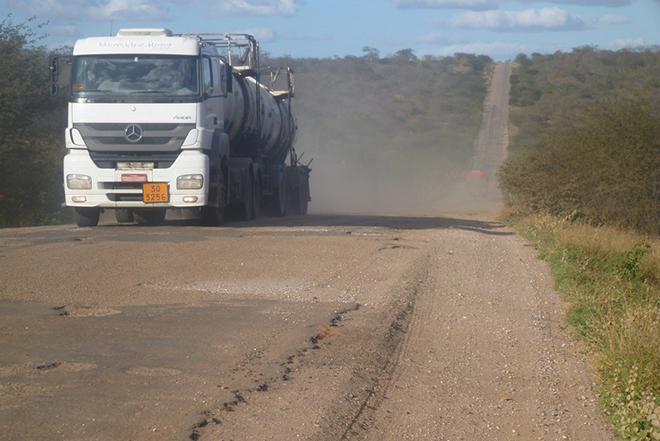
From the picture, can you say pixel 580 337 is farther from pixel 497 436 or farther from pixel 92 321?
pixel 92 321

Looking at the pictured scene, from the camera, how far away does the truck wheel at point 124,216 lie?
18.1 meters

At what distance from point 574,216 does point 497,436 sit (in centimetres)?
1559

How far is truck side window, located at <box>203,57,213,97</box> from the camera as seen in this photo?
1455 centimetres

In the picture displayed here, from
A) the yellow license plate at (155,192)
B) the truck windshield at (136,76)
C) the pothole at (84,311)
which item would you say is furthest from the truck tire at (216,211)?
the pothole at (84,311)

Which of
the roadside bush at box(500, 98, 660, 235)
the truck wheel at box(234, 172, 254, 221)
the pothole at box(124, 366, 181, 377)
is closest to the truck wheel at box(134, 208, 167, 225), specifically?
the truck wheel at box(234, 172, 254, 221)

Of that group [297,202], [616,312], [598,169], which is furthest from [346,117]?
[616,312]

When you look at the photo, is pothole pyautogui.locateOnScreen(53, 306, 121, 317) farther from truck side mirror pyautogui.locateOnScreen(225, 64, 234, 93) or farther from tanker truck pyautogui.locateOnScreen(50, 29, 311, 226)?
truck side mirror pyautogui.locateOnScreen(225, 64, 234, 93)

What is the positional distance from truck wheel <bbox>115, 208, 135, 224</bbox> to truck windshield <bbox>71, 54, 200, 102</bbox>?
4.28 meters

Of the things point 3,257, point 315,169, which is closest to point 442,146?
point 315,169

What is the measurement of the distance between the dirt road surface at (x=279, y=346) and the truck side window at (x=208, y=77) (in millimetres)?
3465

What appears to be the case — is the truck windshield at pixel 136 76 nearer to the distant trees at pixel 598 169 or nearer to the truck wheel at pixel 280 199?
the truck wheel at pixel 280 199

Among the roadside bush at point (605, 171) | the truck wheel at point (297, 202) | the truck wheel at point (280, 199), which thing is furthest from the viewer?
the truck wheel at point (297, 202)

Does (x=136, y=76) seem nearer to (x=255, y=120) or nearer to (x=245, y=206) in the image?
(x=245, y=206)

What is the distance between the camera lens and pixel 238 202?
58.4ft
